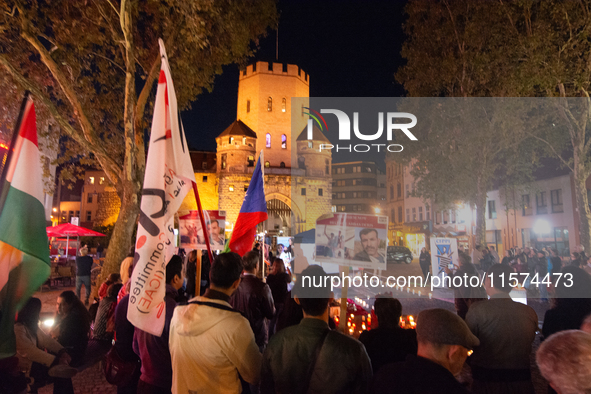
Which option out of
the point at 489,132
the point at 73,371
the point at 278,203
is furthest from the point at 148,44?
the point at 278,203

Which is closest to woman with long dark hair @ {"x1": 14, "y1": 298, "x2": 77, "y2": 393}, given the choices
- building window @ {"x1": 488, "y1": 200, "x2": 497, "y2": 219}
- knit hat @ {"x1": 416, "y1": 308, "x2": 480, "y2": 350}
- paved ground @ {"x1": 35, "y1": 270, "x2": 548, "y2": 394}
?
paved ground @ {"x1": 35, "y1": 270, "x2": 548, "y2": 394}

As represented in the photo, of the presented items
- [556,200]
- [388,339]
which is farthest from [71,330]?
[556,200]

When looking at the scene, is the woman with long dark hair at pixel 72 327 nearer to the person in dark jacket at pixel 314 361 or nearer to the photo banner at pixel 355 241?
the person in dark jacket at pixel 314 361

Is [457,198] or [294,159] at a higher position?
[294,159]

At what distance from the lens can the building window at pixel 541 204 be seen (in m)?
24.6

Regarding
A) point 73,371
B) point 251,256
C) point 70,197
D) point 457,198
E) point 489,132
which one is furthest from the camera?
point 70,197

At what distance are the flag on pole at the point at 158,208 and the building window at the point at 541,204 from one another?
2758 centimetres

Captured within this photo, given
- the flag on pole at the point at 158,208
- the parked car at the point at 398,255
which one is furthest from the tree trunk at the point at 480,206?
the flag on pole at the point at 158,208

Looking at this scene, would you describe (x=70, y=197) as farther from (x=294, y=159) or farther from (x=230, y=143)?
(x=294, y=159)

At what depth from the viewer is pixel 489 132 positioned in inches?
602

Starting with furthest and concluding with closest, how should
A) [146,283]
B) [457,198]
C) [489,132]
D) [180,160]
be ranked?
[457,198]
[489,132]
[180,160]
[146,283]

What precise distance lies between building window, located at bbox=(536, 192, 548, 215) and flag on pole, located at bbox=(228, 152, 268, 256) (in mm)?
24733

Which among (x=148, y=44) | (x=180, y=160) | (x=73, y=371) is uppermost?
(x=148, y=44)

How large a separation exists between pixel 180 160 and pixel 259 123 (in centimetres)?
3965
